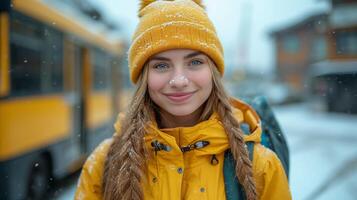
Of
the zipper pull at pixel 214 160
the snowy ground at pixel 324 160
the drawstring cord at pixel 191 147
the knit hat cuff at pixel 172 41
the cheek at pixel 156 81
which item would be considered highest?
the knit hat cuff at pixel 172 41

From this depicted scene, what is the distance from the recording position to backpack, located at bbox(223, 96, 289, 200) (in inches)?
58.1

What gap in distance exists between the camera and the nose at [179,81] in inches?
58.6

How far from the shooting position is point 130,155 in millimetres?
1530

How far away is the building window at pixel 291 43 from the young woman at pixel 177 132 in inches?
1167

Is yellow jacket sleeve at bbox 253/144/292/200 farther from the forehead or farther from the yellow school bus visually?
the yellow school bus

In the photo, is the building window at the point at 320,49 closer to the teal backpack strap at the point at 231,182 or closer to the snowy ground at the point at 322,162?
the snowy ground at the point at 322,162

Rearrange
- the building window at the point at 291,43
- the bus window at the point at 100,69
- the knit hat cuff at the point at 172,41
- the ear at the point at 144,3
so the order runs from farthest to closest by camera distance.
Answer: the building window at the point at 291,43 < the bus window at the point at 100,69 < the ear at the point at 144,3 < the knit hat cuff at the point at 172,41

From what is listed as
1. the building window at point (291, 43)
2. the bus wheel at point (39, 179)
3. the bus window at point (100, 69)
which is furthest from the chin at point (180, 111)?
the building window at point (291, 43)

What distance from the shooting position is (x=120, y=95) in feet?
29.2

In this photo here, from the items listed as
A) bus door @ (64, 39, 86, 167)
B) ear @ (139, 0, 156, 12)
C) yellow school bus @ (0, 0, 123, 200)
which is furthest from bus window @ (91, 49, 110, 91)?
ear @ (139, 0, 156, 12)

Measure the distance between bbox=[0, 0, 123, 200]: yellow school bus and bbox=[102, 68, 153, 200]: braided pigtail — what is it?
2510 millimetres

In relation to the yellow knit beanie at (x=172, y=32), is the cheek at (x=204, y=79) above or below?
below

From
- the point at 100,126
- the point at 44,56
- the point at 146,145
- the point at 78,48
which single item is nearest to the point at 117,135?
the point at 146,145

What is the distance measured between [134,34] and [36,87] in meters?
3.20
